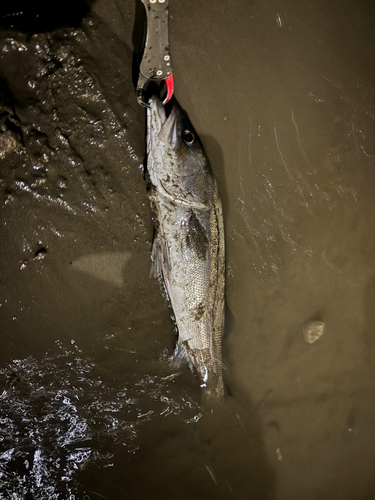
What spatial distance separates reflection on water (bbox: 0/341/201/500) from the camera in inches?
140

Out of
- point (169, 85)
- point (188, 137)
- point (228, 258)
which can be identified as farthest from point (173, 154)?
point (228, 258)

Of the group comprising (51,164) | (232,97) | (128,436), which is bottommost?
(128,436)

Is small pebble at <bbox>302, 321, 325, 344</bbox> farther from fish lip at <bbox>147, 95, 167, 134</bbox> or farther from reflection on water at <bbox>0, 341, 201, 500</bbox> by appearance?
fish lip at <bbox>147, 95, 167, 134</bbox>

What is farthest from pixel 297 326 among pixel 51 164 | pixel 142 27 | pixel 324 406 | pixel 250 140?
pixel 142 27

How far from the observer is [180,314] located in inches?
139

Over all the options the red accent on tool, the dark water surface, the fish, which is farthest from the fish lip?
the dark water surface

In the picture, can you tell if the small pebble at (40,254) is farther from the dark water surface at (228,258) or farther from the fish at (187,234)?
the fish at (187,234)

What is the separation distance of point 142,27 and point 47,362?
3.87 meters

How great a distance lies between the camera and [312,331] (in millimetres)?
4020

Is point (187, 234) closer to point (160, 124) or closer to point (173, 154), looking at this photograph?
point (173, 154)

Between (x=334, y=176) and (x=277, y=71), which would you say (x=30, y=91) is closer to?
(x=277, y=71)

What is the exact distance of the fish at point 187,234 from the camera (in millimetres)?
3270

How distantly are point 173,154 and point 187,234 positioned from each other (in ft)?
2.77

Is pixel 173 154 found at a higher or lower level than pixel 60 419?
higher
